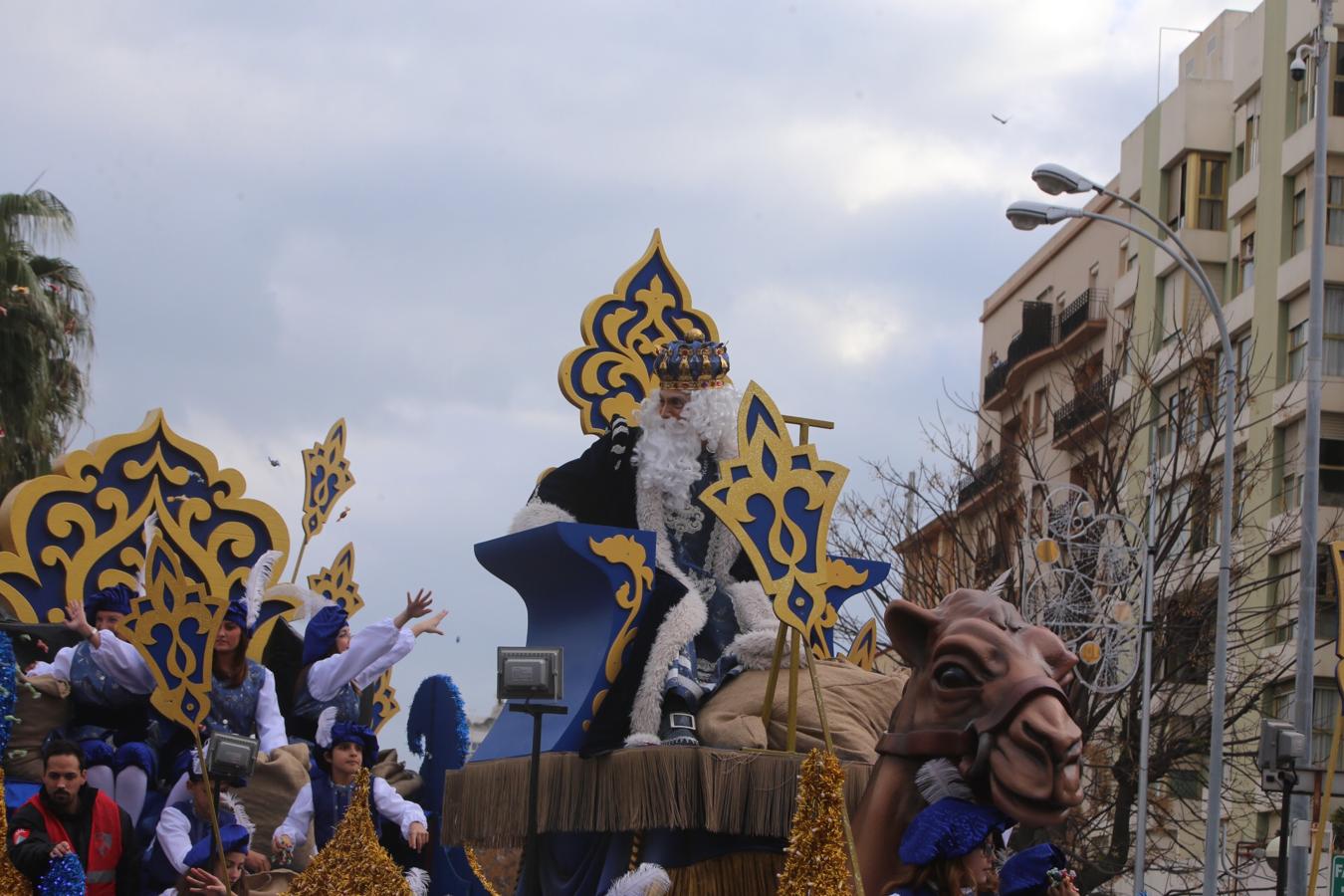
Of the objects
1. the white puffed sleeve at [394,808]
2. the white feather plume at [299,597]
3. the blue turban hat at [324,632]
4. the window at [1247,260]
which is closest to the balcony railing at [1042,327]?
the window at [1247,260]

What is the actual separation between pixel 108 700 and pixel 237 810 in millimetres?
1134

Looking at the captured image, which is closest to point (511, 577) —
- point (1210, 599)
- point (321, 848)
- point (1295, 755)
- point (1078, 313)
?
point (321, 848)

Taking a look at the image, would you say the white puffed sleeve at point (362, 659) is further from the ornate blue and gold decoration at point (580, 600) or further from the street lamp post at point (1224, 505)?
the street lamp post at point (1224, 505)

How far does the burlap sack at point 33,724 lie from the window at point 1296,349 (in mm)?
27045

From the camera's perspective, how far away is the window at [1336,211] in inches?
1351

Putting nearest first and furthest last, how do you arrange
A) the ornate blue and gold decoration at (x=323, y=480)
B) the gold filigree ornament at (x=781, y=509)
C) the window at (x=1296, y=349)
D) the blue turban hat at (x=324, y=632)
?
the gold filigree ornament at (x=781, y=509), the blue turban hat at (x=324, y=632), the ornate blue and gold decoration at (x=323, y=480), the window at (x=1296, y=349)

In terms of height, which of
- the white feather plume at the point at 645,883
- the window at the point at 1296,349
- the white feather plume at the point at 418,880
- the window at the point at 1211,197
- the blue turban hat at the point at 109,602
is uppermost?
the window at the point at 1211,197

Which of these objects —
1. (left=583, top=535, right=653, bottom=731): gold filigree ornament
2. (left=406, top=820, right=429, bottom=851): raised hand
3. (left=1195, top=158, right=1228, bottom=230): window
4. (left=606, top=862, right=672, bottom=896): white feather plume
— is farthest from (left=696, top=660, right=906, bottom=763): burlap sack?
(left=1195, top=158, right=1228, bottom=230): window

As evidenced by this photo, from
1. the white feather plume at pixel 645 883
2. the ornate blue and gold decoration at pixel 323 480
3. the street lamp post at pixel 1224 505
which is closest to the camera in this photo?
the white feather plume at pixel 645 883

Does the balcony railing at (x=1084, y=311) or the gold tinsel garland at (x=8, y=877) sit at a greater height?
the balcony railing at (x=1084, y=311)

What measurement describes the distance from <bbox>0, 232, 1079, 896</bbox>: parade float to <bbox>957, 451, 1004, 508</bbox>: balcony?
632 inches

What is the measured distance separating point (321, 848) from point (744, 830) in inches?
A: 73.5

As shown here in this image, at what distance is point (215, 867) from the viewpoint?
8586 millimetres

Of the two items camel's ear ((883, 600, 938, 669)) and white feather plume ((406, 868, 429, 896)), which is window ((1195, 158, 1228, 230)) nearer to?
white feather plume ((406, 868, 429, 896))
